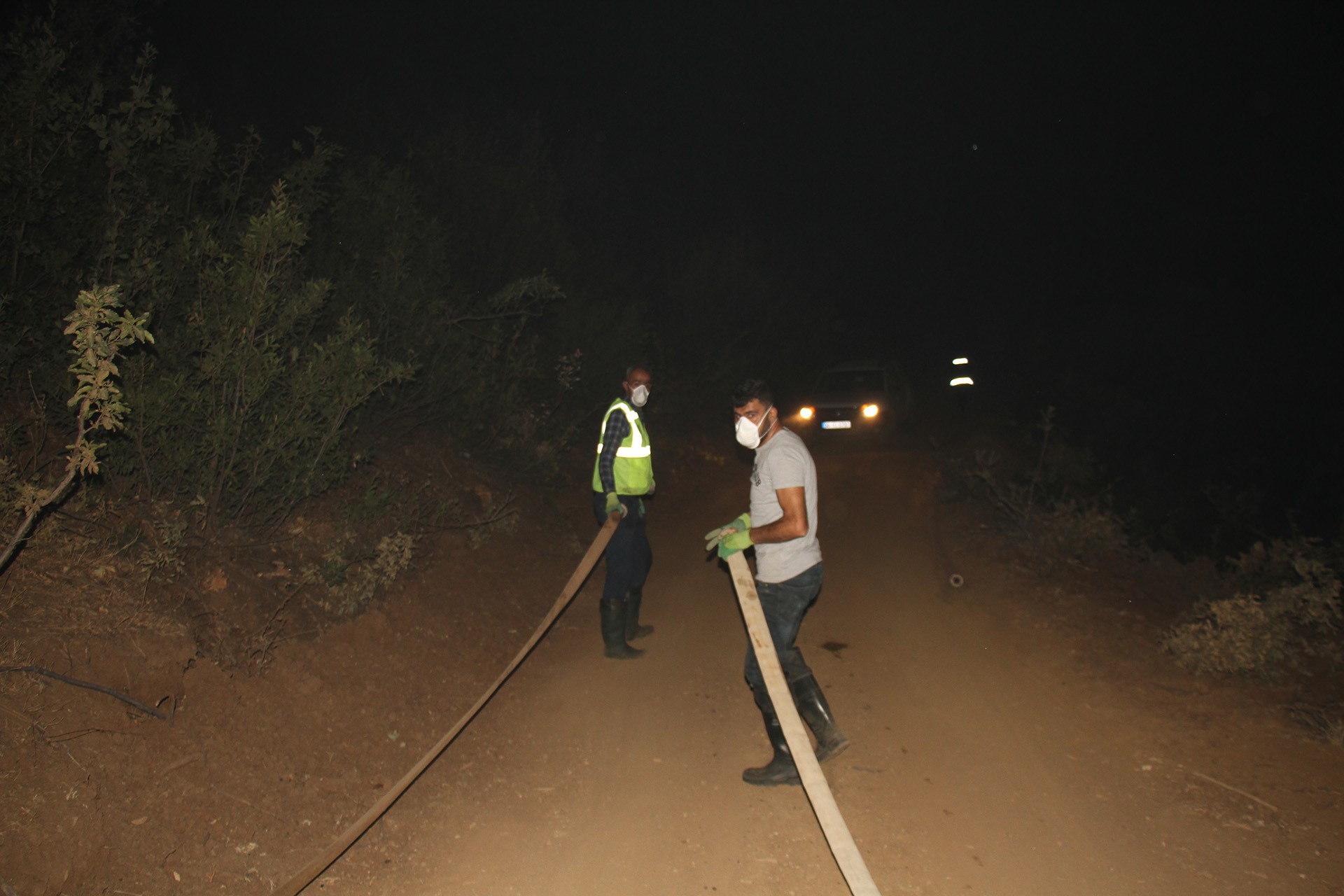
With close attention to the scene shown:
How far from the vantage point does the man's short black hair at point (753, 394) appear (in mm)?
4621

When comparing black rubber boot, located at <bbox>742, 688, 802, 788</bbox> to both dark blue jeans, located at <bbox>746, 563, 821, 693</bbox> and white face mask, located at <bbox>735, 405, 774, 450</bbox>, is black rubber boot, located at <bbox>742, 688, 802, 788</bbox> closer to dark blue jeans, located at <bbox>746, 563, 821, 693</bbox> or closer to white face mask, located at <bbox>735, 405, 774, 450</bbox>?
dark blue jeans, located at <bbox>746, 563, 821, 693</bbox>

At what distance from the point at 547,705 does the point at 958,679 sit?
9.89 ft

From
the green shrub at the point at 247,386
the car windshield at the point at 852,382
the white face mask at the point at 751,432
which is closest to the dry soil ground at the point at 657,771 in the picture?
the green shrub at the point at 247,386

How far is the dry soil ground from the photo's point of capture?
3.66 meters

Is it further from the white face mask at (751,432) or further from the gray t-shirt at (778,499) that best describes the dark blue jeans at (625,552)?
the gray t-shirt at (778,499)

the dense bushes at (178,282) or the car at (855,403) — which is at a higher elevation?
the dense bushes at (178,282)

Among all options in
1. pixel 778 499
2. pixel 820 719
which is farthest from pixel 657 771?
pixel 778 499

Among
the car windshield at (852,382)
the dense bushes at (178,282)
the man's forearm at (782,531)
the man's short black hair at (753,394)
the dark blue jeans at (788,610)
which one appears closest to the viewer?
the man's forearm at (782,531)

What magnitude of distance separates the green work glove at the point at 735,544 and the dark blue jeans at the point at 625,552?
1.98 meters

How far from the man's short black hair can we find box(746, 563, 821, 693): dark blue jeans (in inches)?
38.2

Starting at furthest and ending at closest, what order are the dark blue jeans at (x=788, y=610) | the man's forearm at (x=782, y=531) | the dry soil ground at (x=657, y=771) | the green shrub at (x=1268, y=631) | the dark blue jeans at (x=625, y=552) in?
Result: 1. the dark blue jeans at (x=625, y=552)
2. the green shrub at (x=1268, y=631)
3. the dark blue jeans at (x=788, y=610)
4. the man's forearm at (x=782, y=531)
5. the dry soil ground at (x=657, y=771)

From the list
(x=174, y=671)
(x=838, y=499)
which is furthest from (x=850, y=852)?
(x=838, y=499)

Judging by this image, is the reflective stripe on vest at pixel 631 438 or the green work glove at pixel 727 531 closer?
the green work glove at pixel 727 531

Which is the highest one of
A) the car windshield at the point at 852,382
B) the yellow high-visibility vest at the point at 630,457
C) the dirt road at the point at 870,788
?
the car windshield at the point at 852,382
